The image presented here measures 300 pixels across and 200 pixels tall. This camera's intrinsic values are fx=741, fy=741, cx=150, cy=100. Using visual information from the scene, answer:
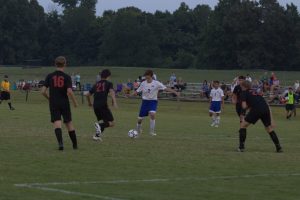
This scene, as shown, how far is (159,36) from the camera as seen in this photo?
132 metres

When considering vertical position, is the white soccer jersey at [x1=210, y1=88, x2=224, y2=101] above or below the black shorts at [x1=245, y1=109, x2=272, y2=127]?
below

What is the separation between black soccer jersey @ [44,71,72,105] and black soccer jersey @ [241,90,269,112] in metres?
4.11

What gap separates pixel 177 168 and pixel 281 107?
40077 mm

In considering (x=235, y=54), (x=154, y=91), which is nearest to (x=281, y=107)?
(x=154, y=91)

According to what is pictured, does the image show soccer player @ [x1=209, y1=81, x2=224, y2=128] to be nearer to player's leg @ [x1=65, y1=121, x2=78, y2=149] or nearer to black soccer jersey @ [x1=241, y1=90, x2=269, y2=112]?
black soccer jersey @ [x1=241, y1=90, x2=269, y2=112]

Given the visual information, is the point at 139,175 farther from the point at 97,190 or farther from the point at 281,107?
the point at 281,107

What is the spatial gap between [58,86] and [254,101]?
451 cm

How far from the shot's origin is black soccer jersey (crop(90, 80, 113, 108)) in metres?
18.5

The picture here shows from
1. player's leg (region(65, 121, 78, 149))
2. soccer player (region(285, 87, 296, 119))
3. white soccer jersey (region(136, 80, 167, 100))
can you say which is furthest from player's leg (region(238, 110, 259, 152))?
soccer player (region(285, 87, 296, 119))

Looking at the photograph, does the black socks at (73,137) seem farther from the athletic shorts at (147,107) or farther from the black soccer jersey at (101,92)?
the athletic shorts at (147,107)

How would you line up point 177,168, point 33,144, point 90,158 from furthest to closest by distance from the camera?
point 33,144 → point 90,158 → point 177,168

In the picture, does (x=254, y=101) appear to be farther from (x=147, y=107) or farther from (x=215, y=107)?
(x=215, y=107)

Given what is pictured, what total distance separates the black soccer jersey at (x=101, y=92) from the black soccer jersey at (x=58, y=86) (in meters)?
2.88

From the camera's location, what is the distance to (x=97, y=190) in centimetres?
1049
